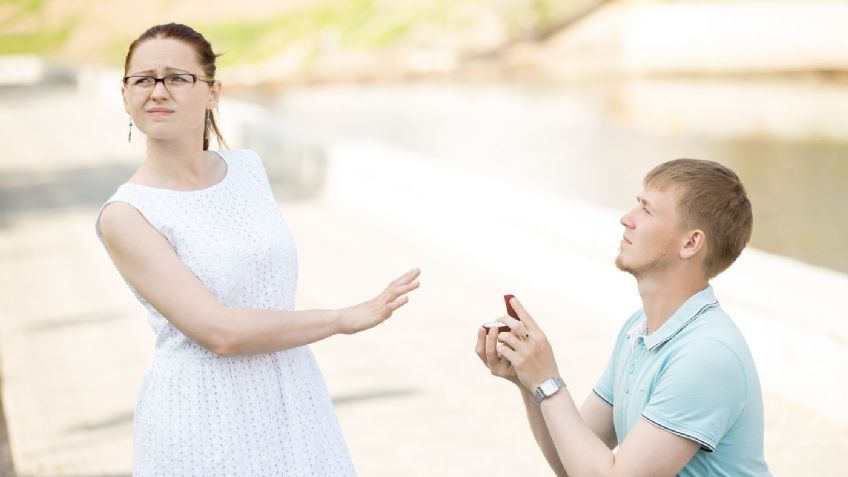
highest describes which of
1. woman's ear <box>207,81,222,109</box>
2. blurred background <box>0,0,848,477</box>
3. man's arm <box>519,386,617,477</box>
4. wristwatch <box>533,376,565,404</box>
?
Result: woman's ear <box>207,81,222,109</box>

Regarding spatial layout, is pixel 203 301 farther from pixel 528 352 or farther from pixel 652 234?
pixel 652 234

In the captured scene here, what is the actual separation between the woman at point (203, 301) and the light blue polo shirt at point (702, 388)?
0.53 meters

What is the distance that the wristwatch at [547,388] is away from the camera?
2701mm

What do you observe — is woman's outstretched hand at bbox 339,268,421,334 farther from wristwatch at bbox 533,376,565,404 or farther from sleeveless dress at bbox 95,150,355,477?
wristwatch at bbox 533,376,565,404

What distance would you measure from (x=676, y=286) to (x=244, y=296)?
0.92 m

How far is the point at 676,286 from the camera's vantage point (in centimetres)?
278

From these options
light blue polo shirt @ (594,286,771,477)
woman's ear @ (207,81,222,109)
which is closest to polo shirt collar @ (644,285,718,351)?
light blue polo shirt @ (594,286,771,477)

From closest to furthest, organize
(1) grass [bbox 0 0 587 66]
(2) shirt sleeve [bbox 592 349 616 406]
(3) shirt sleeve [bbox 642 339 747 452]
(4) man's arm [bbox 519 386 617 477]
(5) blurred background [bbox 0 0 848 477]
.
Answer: (3) shirt sleeve [bbox 642 339 747 452]
(4) man's arm [bbox 519 386 617 477]
(2) shirt sleeve [bbox 592 349 616 406]
(5) blurred background [bbox 0 0 848 477]
(1) grass [bbox 0 0 587 66]

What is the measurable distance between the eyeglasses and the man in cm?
84

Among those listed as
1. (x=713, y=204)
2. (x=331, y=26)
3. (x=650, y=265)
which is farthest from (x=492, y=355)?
(x=331, y=26)

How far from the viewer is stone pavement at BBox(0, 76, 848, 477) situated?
5.69m

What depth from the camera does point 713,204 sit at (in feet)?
8.79

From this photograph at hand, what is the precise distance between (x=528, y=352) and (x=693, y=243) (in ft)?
1.35

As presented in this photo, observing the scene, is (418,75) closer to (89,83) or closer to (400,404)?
(89,83)
